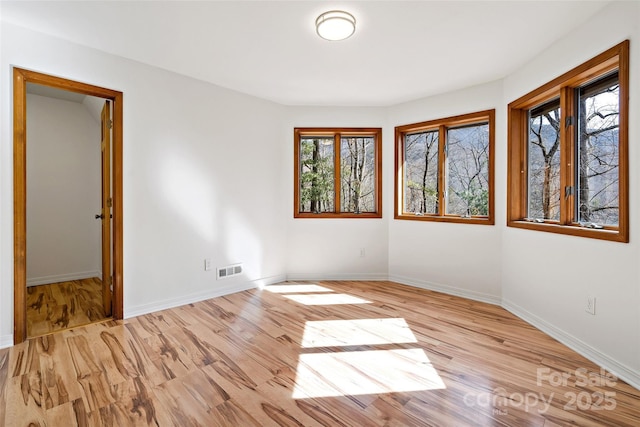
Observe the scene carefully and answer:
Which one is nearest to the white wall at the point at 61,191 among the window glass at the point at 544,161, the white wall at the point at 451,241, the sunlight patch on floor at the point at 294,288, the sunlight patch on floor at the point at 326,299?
the sunlight patch on floor at the point at 294,288

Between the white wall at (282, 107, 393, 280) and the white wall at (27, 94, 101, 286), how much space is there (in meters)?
2.86

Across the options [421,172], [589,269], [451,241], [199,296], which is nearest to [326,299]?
[199,296]

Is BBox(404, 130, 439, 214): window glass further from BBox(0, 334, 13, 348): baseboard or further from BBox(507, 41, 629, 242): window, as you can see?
BBox(0, 334, 13, 348): baseboard

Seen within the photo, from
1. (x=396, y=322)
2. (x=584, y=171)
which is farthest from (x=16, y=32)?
(x=584, y=171)

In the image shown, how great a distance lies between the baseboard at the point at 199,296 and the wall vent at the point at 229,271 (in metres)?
0.13

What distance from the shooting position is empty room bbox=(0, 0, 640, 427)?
1821mm

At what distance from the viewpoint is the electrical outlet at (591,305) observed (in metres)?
2.12

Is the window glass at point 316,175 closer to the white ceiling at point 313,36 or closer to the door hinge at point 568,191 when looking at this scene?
the white ceiling at point 313,36

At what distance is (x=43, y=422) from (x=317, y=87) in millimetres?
3526

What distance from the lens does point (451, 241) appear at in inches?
143

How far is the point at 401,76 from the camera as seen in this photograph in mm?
3166

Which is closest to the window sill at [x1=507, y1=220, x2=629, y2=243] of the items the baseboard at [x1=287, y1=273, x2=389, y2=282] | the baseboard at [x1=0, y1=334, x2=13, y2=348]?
the baseboard at [x1=287, y1=273, x2=389, y2=282]

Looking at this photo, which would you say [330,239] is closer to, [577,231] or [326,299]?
A: [326,299]

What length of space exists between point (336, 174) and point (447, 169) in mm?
1513
